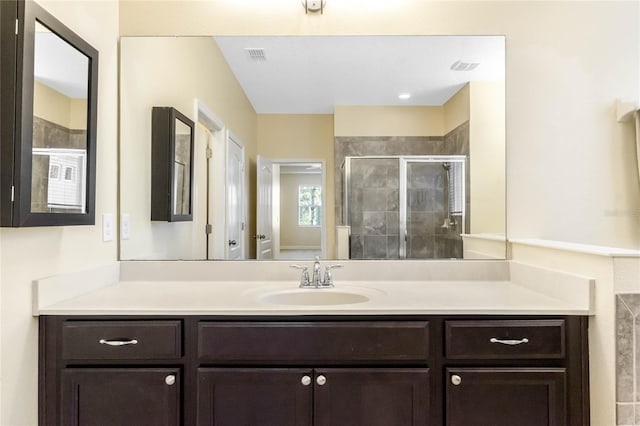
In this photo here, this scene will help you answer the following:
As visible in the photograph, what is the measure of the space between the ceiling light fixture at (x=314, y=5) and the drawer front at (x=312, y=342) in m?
1.58

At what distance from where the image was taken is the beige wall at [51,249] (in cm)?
122

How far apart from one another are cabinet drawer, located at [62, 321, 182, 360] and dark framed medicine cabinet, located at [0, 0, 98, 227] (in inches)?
16.3

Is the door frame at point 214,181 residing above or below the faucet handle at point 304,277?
above

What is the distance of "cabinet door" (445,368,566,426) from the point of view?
1294 millimetres

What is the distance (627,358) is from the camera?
4.02 feet

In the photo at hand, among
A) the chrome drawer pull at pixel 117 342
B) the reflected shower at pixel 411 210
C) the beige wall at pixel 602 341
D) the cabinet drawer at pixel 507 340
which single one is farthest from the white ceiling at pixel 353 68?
the chrome drawer pull at pixel 117 342

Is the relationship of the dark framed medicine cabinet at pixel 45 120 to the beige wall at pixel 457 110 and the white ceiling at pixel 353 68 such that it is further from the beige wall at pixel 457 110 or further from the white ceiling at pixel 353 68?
the beige wall at pixel 457 110

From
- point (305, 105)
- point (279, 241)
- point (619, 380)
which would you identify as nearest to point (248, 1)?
point (305, 105)

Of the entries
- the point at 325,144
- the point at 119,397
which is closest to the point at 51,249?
the point at 119,397

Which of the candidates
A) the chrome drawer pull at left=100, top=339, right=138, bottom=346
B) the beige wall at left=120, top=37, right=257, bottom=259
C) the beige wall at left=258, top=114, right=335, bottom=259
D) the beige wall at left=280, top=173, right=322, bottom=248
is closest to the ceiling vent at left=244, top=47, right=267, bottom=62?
the beige wall at left=120, top=37, right=257, bottom=259

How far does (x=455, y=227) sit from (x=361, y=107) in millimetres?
832

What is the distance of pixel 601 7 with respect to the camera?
1904mm

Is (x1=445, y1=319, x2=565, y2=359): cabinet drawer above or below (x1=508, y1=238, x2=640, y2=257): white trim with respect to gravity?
below

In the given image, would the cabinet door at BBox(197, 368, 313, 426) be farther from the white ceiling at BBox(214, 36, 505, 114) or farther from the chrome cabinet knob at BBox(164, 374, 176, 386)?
the white ceiling at BBox(214, 36, 505, 114)
